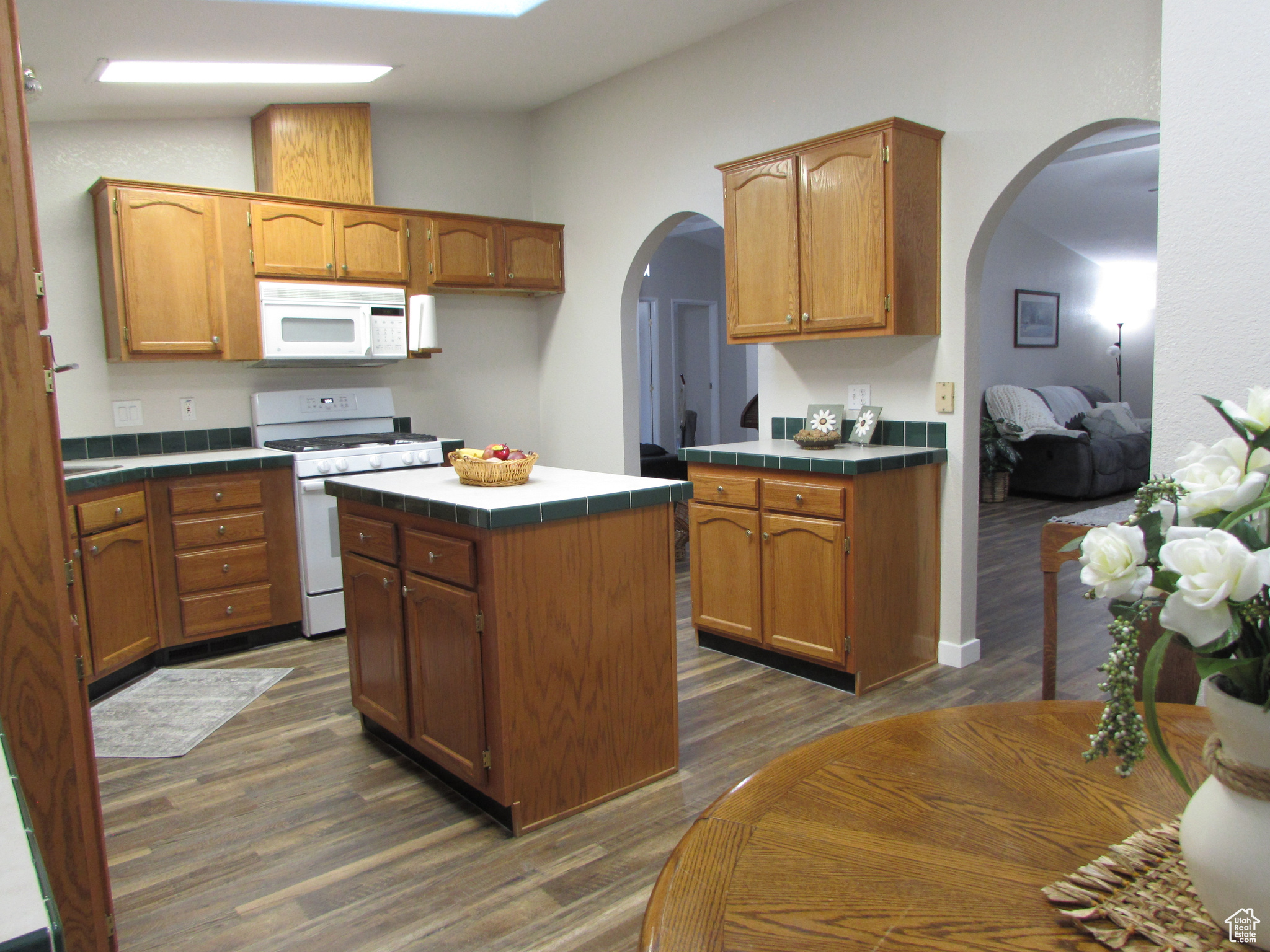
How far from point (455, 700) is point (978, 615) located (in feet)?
9.10

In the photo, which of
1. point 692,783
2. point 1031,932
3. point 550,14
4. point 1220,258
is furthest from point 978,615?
point 1031,932

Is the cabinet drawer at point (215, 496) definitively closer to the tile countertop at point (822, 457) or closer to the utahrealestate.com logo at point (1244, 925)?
the tile countertop at point (822, 457)

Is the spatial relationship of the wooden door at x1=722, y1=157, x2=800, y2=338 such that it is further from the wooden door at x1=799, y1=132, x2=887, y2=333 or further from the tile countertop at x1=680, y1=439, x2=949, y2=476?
the tile countertop at x1=680, y1=439, x2=949, y2=476

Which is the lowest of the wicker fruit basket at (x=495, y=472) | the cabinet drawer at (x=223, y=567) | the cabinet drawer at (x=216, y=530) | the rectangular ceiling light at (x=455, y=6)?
the cabinet drawer at (x=223, y=567)

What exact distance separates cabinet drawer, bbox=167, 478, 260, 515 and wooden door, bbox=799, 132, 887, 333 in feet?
8.32

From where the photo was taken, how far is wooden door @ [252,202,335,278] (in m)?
4.07

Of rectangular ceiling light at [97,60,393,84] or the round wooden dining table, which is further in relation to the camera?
rectangular ceiling light at [97,60,393,84]

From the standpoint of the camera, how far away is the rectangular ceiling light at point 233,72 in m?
3.50

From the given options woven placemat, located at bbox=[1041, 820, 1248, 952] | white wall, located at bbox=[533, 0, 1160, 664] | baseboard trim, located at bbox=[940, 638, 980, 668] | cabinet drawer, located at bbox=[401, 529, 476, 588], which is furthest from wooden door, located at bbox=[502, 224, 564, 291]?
woven placemat, located at bbox=[1041, 820, 1248, 952]

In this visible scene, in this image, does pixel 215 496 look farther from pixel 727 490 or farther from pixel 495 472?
pixel 727 490

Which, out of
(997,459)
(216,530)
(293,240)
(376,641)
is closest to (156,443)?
(216,530)

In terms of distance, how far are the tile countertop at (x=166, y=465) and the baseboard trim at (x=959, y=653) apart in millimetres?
2973

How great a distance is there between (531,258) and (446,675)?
10.7ft

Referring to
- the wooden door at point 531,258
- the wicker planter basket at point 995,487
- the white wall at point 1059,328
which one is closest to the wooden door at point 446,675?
the wooden door at point 531,258
